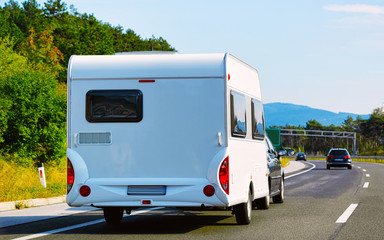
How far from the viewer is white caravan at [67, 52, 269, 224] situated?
967 centimetres

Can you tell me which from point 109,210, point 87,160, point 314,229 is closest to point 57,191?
point 109,210

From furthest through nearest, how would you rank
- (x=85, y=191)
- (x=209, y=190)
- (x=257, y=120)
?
(x=257, y=120) < (x=85, y=191) < (x=209, y=190)

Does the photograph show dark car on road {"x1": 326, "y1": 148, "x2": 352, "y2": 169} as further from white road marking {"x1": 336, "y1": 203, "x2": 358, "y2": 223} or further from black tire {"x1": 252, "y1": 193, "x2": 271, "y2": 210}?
black tire {"x1": 252, "y1": 193, "x2": 271, "y2": 210}

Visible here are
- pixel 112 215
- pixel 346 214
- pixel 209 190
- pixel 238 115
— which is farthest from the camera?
pixel 346 214

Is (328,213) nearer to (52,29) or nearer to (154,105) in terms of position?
(154,105)

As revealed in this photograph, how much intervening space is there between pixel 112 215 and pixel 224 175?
2.74 meters

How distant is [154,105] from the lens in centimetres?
992

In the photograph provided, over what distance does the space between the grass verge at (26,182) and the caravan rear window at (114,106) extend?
18.0ft

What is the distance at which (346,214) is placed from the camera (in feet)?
42.0

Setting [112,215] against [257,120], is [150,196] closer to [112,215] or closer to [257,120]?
[112,215]

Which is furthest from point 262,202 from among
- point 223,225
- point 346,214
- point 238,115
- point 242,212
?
point 238,115

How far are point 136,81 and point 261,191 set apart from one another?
3.81m

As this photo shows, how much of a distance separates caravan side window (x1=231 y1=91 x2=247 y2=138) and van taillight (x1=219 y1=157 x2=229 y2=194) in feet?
1.88

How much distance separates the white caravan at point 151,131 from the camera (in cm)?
967
